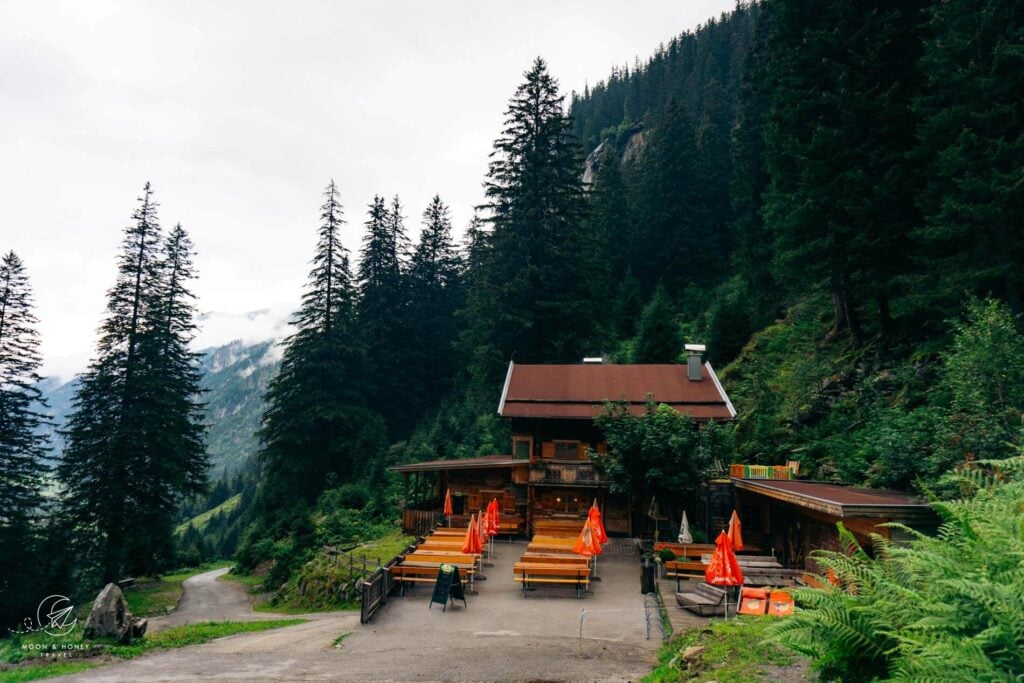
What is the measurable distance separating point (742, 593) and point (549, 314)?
976 inches

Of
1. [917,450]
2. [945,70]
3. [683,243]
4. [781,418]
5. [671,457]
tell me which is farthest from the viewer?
[683,243]

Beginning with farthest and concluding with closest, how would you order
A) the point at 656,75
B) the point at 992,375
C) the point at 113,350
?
the point at 656,75 < the point at 113,350 < the point at 992,375

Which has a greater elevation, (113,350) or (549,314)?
(549,314)

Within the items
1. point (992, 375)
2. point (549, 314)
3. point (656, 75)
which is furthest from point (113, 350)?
point (656, 75)

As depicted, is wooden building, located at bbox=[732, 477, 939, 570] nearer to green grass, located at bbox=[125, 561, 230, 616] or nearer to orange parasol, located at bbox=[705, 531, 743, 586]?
orange parasol, located at bbox=[705, 531, 743, 586]

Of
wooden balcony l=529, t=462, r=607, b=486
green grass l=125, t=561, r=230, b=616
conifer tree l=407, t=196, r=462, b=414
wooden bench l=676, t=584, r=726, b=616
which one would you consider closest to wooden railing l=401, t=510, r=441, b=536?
wooden balcony l=529, t=462, r=607, b=486

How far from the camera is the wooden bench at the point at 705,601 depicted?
13920 mm

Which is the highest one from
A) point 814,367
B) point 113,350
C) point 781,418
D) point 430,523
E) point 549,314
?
point 549,314

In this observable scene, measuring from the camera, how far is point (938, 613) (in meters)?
4.30

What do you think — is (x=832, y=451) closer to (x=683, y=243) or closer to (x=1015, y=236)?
(x=1015, y=236)

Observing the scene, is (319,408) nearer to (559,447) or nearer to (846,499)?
(559,447)

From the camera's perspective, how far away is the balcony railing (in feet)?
87.9

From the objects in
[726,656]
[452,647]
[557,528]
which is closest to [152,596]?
[557,528]

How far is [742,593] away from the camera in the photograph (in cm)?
1352
